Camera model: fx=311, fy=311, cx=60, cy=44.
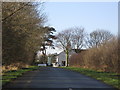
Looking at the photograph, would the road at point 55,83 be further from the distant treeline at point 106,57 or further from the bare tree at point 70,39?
the bare tree at point 70,39

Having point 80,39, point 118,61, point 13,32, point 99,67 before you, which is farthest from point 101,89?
point 80,39

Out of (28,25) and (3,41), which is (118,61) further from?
(3,41)

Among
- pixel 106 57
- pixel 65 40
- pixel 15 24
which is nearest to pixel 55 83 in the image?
pixel 15 24

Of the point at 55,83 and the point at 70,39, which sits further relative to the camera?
the point at 70,39

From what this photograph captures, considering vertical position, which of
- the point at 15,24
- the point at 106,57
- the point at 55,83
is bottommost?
the point at 55,83

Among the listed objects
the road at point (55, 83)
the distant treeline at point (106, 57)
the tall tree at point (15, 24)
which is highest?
the tall tree at point (15, 24)

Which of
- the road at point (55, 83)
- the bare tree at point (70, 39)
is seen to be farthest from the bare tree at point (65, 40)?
the road at point (55, 83)

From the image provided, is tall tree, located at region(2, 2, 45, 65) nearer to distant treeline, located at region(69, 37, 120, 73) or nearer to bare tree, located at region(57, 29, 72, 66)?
distant treeline, located at region(69, 37, 120, 73)

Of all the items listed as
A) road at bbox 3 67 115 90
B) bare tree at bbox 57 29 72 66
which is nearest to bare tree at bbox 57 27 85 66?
bare tree at bbox 57 29 72 66

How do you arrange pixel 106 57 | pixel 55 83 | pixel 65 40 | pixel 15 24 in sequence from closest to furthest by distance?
pixel 15 24
pixel 55 83
pixel 106 57
pixel 65 40

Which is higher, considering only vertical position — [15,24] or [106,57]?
[15,24]

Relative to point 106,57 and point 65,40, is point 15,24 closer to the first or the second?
point 106,57

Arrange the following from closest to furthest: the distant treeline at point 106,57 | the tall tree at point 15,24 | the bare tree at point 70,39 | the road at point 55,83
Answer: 1. the tall tree at point 15,24
2. the road at point 55,83
3. the distant treeline at point 106,57
4. the bare tree at point 70,39

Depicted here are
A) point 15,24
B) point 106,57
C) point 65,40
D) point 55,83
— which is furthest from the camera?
point 65,40
